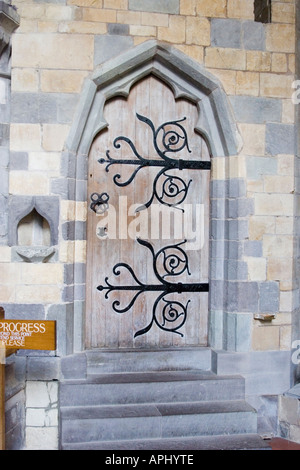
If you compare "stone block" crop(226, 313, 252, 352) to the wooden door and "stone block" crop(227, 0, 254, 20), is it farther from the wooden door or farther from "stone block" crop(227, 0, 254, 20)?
"stone block" crop(227, 0, 254, 20)

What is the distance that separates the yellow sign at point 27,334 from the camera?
9.55ft

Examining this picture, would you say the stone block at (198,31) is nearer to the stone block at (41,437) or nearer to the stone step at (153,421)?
the stone step at (153,421)

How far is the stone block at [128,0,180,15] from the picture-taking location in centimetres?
370

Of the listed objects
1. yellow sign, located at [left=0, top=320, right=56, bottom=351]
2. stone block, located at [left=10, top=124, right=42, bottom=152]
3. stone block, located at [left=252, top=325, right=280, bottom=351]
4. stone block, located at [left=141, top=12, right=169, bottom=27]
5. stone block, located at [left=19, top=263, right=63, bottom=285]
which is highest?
stone block, located at [left=141, top=12, right=169, bottom=27]

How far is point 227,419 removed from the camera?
3.51 metres

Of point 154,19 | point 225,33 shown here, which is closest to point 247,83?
point 225,33

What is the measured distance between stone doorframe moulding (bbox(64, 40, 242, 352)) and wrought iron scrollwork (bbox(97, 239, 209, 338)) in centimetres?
23

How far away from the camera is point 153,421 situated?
3.42 metres

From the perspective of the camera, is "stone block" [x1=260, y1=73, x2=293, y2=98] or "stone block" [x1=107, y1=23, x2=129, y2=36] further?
"stone block" [x1=260, y1=73, x2=293, y2=98]

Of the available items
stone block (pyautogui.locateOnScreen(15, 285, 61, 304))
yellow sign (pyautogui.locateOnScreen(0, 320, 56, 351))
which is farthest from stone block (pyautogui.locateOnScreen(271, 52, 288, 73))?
yellow sign (pyautogui.locateOnScreen(0, 320, 56, 351))

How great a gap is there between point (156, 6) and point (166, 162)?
1157 millimetres

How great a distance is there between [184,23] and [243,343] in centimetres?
247

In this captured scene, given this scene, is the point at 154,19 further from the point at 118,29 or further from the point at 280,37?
the point at 280,37
